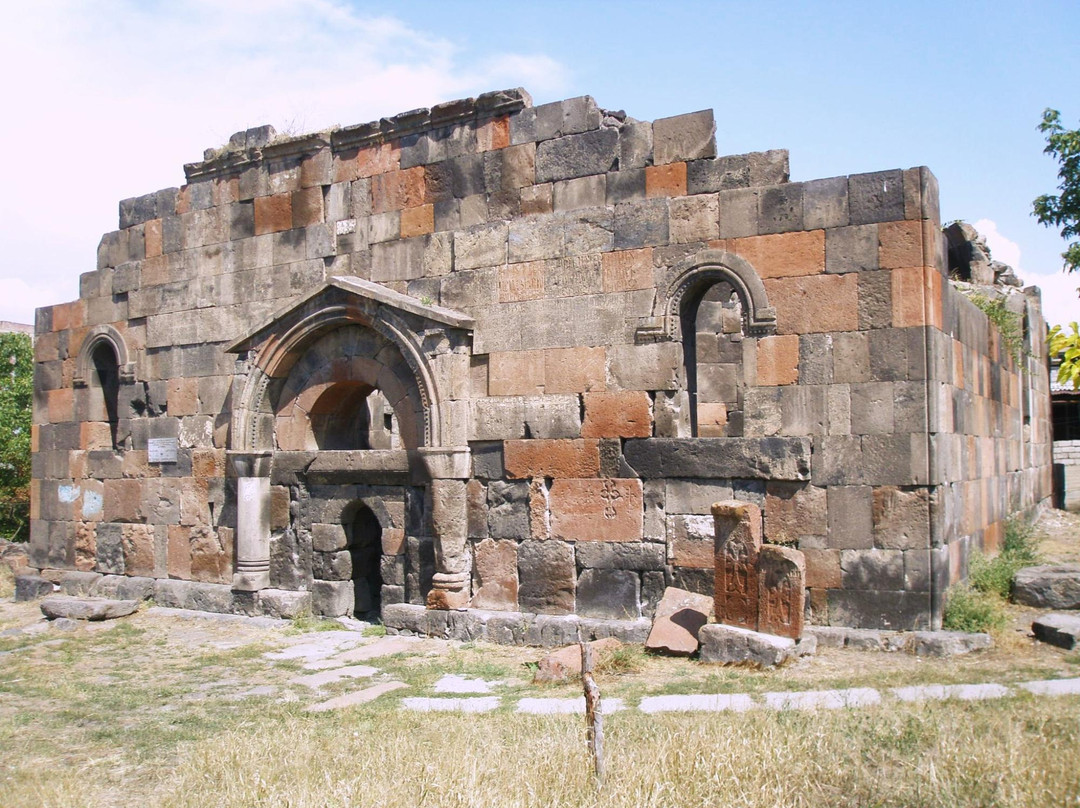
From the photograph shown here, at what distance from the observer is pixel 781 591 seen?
279 inches

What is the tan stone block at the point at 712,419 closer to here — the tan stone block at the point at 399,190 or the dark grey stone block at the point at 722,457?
the dark grey stone block at the point at 722,457

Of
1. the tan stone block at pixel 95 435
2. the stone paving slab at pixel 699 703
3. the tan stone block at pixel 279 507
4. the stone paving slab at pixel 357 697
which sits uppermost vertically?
the tan stone block at pixel 95 435

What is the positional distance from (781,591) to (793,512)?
937mm

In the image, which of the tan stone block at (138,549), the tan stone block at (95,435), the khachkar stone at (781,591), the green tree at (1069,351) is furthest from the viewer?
the green tree at (1069,351)

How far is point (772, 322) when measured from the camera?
7898mm

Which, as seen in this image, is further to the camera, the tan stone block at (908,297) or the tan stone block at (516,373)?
the tan stone block at (516,373)

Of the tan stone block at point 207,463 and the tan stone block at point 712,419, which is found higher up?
the tan stone block at point 712,419

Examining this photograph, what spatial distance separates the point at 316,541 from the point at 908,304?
6.12 metres

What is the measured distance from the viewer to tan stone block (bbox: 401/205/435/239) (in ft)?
31.7

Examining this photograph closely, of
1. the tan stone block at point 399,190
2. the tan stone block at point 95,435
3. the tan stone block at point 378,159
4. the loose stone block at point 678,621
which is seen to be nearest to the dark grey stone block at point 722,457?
the loose stone block at point 678,621

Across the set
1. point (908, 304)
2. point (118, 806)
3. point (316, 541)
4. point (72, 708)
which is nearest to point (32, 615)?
point (316, 541)

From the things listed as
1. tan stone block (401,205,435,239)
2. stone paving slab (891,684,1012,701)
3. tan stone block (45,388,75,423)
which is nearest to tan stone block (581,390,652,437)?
tan stone block (401,205,435,239)

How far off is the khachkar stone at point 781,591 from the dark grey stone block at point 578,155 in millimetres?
3766

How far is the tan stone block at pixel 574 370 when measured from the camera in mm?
8617
